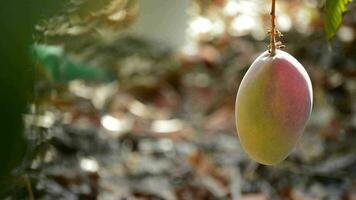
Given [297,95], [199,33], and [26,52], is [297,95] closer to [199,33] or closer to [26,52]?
[26,52]

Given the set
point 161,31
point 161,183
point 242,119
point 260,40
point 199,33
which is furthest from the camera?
point 199,33

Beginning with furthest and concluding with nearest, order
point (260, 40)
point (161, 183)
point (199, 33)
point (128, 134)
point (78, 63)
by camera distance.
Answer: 1. point (199, 33)
2. point (260, 40)
3. point (128, 134)
4. point (161, 183)
5. point (78, 63)

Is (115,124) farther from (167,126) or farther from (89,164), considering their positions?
(89,164)

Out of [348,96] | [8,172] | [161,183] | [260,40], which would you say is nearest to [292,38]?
[260,40]

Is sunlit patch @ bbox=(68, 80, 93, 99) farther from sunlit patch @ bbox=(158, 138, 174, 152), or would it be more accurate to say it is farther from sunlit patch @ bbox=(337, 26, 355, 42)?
sunlit patch @ bbox=(337, 26, 355, 42)

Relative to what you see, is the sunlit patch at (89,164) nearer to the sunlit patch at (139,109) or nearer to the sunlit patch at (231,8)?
the sunlit patch at (139,109)

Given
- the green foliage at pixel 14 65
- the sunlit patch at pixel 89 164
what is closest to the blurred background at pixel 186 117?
the sunlit patch at pixel 89 164

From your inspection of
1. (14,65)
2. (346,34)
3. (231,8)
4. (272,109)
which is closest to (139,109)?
(346,34)
